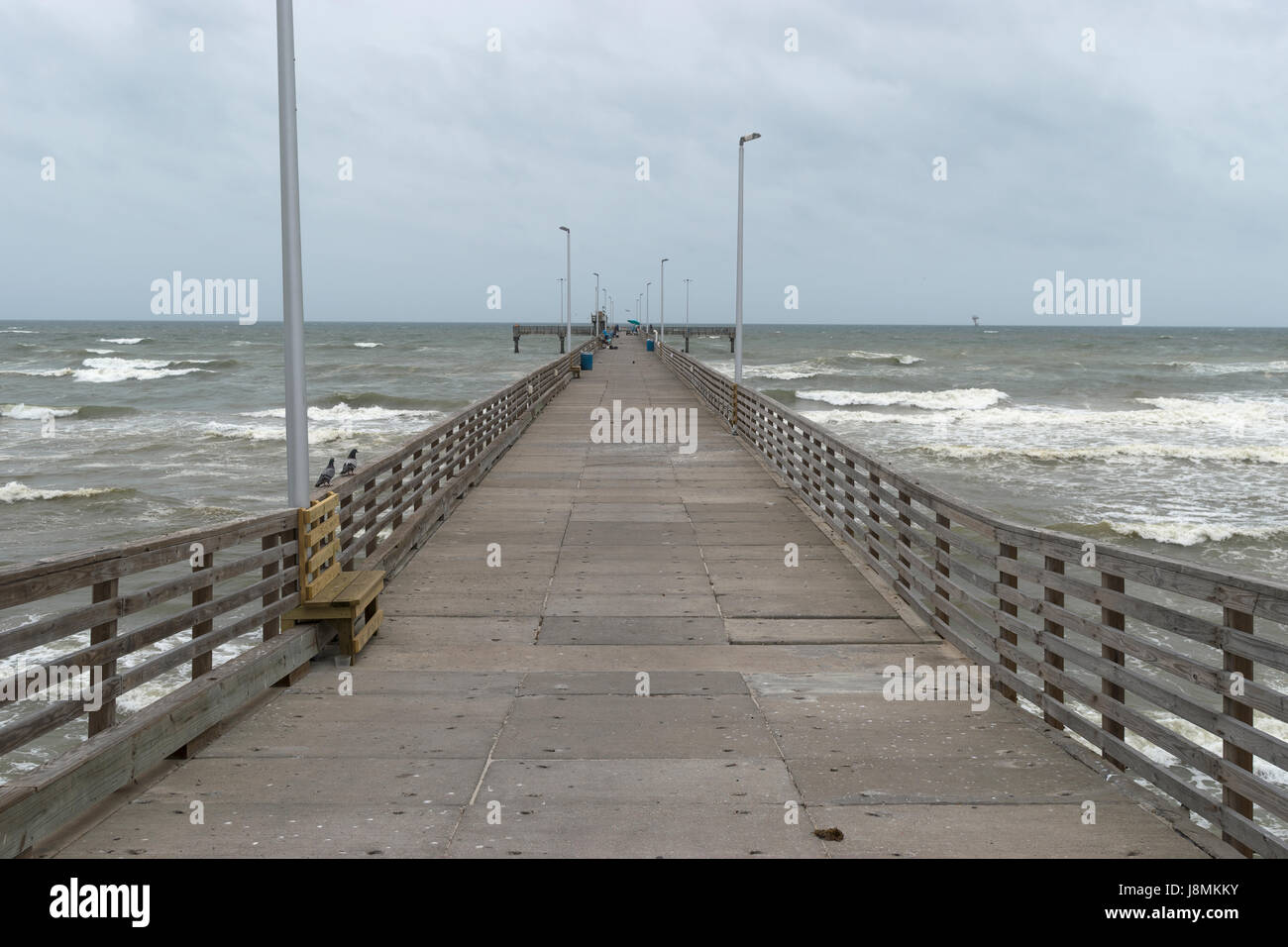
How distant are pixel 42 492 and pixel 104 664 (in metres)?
22.8

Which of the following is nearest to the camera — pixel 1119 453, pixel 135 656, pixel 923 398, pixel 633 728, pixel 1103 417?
pixel 633 728

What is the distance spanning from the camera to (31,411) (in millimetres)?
50906

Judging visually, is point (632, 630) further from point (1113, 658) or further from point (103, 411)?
point (103, 411)

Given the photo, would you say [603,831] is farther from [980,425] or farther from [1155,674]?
[980,425]

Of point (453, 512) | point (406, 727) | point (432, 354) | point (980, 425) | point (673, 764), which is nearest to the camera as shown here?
point (673, 764)

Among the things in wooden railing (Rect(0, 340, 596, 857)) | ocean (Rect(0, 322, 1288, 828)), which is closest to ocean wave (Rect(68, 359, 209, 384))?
ocean (Rect(0, 322, 1288, 828))

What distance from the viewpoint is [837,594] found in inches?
406

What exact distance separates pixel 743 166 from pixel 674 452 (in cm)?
850

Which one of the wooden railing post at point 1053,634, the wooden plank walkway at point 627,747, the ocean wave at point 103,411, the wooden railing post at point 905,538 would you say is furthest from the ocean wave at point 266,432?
the wooden railing post at point 1053,634

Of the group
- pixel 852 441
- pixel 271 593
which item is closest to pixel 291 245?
pixel 271 593

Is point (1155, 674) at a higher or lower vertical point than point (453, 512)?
lower

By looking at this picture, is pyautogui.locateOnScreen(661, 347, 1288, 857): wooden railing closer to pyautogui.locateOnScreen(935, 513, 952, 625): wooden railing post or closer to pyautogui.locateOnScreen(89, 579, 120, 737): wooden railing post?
pyautogui.locateOnScreen(935, 513, 952, 625): wooden railing post

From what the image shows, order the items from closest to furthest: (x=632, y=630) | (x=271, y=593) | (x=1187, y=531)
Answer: (x=271, y=593)
(x=632, y=630)
(x=1187, y=531)
